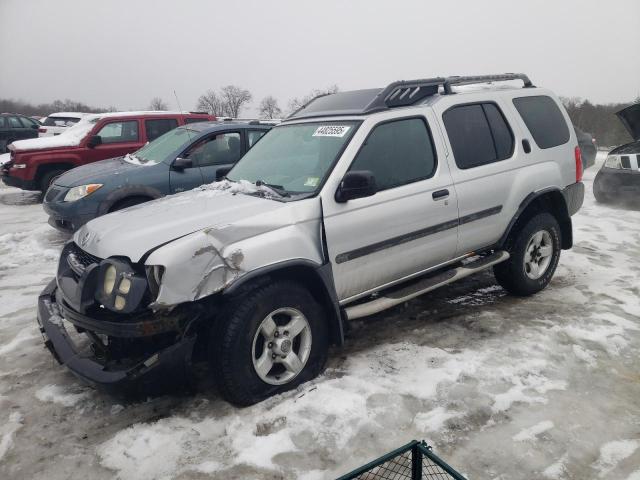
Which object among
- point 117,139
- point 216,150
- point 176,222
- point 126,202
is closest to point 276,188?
point 176,222

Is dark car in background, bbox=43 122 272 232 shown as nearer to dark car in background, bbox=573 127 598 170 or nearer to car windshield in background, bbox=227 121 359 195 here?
car windshield in background, bbox=227 121 359 195

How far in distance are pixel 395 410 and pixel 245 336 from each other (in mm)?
1016

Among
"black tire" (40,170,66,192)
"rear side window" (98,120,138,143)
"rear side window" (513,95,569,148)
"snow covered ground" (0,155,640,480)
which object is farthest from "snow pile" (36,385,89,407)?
"black tire" (40,170,66,192)

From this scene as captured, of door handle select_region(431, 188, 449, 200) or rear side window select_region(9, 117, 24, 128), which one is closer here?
door handle select_region(431, 188, 449, 200)

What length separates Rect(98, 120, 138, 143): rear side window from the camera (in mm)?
9141

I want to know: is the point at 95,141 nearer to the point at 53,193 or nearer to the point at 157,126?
the point at 157,126

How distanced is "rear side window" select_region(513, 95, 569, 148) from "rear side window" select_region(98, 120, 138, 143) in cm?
719

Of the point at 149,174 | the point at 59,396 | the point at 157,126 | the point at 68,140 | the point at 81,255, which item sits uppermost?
the point at 157,126

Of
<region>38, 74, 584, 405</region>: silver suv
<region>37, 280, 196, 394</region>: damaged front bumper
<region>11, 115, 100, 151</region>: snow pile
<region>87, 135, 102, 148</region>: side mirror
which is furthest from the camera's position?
<region>11, 115, 100, 151</region>: snow pile

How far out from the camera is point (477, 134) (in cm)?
403

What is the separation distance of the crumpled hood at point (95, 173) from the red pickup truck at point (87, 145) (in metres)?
2.22

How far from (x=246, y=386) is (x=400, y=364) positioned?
1.17 m

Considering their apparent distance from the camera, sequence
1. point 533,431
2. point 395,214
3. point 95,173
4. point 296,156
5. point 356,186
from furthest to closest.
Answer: point 95,173, point 296,156, point 395,214, point 356,186, point 533,431

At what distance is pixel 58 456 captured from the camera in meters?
2.60
